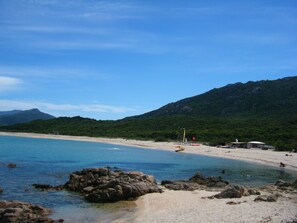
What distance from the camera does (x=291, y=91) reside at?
17500 centimetres

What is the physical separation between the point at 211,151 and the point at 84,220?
220ft

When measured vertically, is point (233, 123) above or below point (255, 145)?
above

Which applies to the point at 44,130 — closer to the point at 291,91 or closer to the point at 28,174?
the point at 291,91

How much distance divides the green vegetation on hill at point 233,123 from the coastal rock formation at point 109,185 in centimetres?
5510

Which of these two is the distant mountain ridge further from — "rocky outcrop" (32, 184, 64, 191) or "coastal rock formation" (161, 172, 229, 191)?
"rocky outcrop" (32, 184, 64, 191)

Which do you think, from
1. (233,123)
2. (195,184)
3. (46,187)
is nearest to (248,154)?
(195,184)

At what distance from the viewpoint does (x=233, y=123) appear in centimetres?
13162

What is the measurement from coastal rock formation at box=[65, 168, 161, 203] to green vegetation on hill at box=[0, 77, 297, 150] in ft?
181

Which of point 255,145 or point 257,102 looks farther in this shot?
point 257,102

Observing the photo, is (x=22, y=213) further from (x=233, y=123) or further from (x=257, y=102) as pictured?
(x=257, y=102)

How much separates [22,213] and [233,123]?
371 feet

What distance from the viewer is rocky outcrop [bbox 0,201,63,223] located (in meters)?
23.3

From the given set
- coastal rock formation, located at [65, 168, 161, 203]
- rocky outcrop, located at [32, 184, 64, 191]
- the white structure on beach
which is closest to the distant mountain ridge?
the white structure on beach

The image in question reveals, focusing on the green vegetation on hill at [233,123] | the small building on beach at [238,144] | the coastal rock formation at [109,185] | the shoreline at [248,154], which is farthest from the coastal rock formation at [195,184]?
the small building on beach at [238,144]
